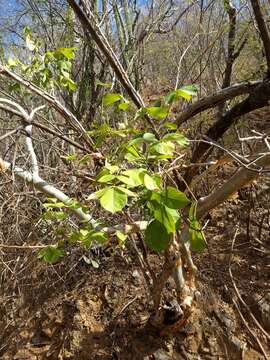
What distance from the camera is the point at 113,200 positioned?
96 cm

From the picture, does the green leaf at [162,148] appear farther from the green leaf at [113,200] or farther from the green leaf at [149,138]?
the green leaf at [113,200]

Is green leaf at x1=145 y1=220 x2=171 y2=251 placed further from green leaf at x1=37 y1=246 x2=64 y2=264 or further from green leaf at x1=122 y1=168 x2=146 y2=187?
green leaf at x1=37 y1=246 x2=64 y2=264

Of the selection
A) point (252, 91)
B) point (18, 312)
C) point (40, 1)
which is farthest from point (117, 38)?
point (18, 312)

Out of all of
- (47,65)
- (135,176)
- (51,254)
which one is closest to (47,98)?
(47,65)

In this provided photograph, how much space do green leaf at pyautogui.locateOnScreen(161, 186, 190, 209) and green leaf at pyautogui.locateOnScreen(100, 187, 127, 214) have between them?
13 cm

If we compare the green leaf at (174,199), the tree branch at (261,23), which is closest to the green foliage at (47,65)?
the tree branch at (261,23)

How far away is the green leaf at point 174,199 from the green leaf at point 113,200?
131mm

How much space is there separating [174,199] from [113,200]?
18 cm

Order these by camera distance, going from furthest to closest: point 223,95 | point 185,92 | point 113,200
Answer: point 223,95, point 185,92, point 113,200

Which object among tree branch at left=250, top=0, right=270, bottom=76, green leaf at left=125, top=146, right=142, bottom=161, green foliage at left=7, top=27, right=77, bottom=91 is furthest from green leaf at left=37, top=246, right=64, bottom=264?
tree branch at left=250, top=0, right=270, bottom=76

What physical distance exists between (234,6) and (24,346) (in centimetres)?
399

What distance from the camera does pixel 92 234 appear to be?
1491 millimetres

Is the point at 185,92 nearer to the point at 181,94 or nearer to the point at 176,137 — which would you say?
the point at 181,94

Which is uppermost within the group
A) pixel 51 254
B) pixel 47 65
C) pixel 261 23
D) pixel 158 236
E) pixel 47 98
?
pixel 261 23
